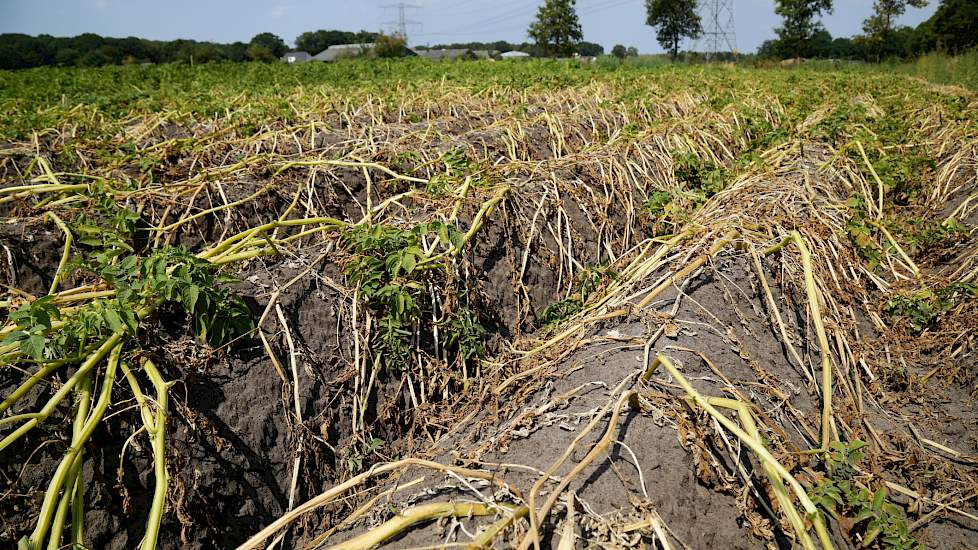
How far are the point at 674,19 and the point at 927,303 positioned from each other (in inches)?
1867

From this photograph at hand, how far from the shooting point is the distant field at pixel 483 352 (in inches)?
77.7

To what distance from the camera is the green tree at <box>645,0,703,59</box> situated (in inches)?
1759

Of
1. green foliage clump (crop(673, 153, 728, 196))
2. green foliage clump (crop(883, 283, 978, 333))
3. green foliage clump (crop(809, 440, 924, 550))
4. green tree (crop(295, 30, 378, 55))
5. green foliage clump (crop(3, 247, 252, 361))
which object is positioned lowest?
green foliage clump (crop(809, 440, 924, 550))

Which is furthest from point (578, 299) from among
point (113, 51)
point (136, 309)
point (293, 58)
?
point (113, 51)

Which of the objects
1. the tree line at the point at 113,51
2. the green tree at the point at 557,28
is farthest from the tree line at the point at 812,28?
the tree line at the point at 113,51

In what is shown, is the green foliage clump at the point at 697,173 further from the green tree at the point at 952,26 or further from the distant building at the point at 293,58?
the green tree at the point at 952,26

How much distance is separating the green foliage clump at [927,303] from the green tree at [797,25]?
124ft

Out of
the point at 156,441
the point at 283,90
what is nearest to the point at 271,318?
the point at 156,441

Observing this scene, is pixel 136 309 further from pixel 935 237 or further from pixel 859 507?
pixel 935 237

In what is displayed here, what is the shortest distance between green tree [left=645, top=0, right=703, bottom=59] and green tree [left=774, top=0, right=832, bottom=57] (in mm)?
9900

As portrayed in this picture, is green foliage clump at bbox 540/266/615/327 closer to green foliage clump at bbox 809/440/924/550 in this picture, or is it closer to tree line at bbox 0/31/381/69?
green foliage clump at bbox 809/440/924/550

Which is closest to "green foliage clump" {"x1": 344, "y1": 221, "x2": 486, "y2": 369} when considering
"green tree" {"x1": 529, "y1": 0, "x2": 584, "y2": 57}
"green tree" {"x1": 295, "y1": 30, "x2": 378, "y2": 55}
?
"green tree" {"x1": 529, "y1": 0, "x2": 584, "y2": 57}

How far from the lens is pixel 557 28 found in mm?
44500

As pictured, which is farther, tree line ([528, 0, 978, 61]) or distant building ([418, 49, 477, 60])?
tree line ([528, 0, 978, 61])
